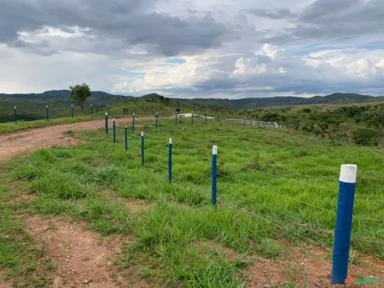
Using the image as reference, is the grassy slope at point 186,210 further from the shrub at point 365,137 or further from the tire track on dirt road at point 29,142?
the shrub at point 365,137

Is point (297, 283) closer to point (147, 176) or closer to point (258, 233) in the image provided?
point (258, 233)

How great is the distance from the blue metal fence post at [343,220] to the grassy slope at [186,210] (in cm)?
93

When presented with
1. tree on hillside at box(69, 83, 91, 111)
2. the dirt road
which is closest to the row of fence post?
the dirt road

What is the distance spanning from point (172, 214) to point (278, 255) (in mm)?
1789

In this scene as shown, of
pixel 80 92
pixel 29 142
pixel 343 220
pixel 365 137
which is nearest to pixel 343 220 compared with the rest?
pixel 343 220

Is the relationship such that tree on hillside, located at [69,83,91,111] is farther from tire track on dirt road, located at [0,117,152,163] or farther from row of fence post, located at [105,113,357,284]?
row of fence post, located at [105,113,357,284]

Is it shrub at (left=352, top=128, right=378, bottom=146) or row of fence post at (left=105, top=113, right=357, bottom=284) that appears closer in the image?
row of fence post at (left=105, top=113, right=357, bottom=284)

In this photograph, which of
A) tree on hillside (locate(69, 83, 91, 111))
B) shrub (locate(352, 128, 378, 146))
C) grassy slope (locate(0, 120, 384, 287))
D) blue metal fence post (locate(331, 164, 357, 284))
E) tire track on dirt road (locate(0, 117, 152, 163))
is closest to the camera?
blue metal fence post (locate(331, 164, 357, 284))

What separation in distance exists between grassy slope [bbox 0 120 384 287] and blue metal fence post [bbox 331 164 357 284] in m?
0.93

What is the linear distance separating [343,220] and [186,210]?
2911 mm

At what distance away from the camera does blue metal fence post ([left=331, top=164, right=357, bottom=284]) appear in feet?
11.2

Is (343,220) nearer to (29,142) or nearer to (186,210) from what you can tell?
(186,210)

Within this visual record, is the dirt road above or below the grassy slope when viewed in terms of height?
below

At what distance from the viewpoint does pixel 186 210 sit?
606cm
